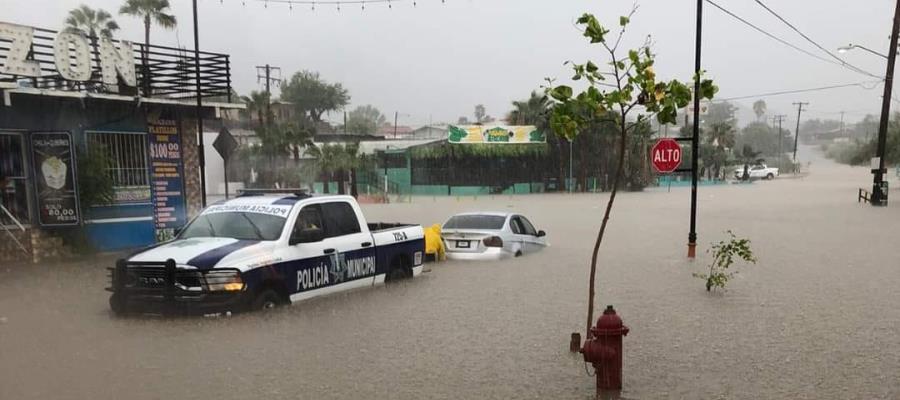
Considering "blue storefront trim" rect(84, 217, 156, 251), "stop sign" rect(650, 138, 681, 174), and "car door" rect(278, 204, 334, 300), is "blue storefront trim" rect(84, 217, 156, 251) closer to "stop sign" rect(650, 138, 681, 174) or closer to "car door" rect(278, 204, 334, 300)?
"car door" rect(278, 204, 334, 300)

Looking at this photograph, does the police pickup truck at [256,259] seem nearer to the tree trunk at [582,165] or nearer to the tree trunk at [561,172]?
the tree trunk at [561,172]

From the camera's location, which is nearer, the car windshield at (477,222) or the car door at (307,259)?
the car door at (307,259)

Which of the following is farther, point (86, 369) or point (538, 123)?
point (538, 123)

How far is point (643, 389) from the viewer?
5789 mm

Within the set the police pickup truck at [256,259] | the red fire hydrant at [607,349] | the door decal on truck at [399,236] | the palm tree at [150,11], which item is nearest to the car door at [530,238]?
the door decal on truck at [399,236]

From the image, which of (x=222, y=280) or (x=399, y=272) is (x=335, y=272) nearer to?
(x=222, y=280)

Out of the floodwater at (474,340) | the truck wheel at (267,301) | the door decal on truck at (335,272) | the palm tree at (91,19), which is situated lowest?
the floodwater at (474,340)

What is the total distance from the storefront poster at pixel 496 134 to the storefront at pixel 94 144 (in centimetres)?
3074

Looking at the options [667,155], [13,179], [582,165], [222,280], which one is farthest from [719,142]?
[222,280]

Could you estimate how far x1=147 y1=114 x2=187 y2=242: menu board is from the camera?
49.5 ft

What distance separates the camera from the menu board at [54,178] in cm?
1312

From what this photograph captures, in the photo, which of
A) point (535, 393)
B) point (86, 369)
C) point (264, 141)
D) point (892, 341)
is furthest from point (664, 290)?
point (264, 141)

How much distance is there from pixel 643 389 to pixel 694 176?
9329mm

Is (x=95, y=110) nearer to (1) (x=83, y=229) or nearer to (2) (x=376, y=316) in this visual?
(1) (x=83, y=229)
